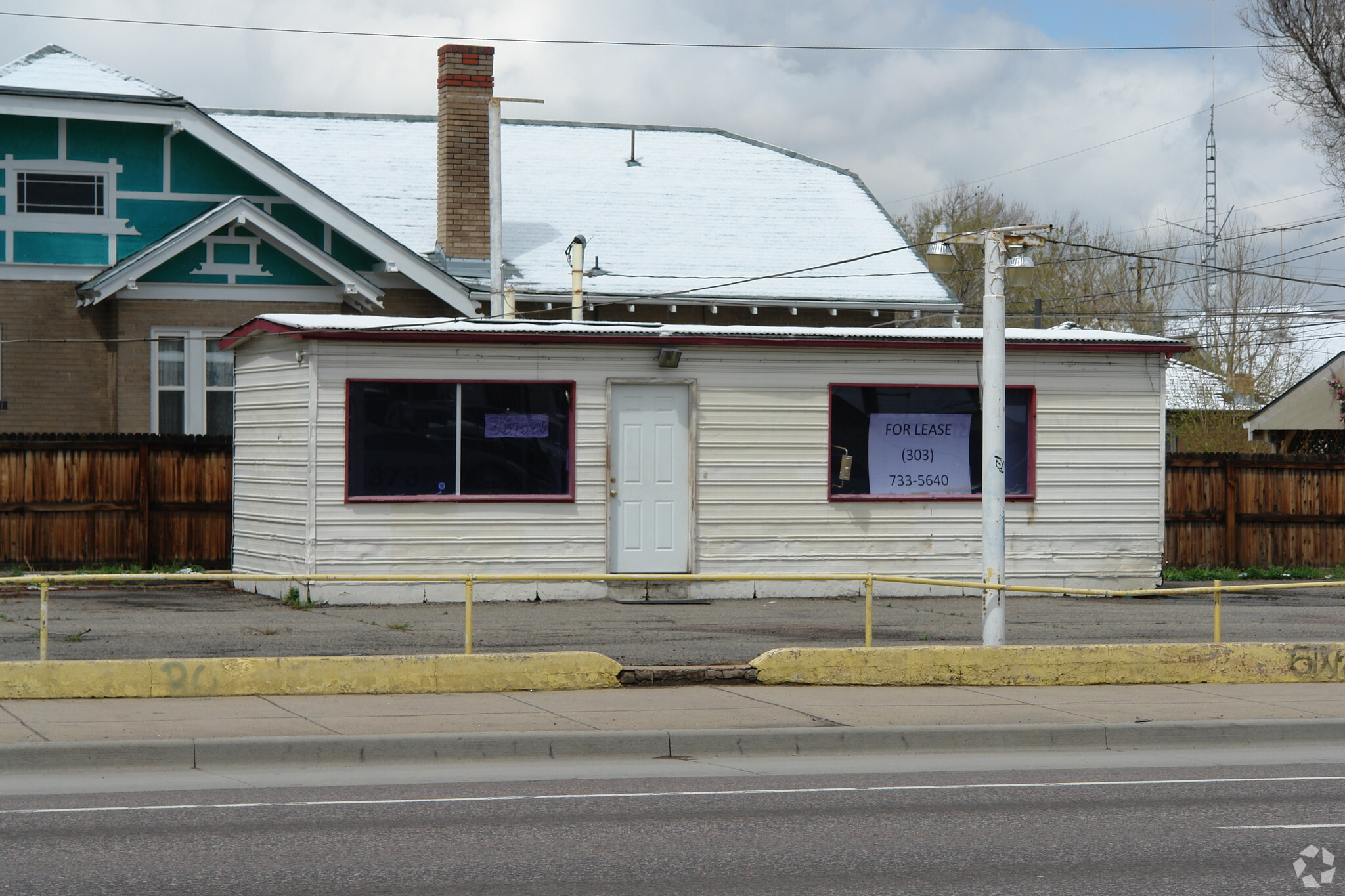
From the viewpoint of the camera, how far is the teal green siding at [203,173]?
21859 millimetres

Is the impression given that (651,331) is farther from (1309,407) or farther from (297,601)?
(1309,407)

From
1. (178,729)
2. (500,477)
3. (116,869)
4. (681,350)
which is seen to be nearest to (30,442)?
(500,477)

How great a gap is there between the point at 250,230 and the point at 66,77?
11.4 feet

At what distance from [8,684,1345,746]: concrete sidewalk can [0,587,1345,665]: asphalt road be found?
57.8 inches

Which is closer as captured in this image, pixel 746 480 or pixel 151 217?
pixel 746 480

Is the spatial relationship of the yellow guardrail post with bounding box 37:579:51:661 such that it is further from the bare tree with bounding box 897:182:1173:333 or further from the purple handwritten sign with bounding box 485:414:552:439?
the bare tree with bounding box 897:182:1173:333

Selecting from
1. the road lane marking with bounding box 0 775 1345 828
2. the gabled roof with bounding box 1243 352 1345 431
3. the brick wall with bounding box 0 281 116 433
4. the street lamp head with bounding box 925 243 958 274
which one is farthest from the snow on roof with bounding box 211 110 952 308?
the road lane marking with bounding box 0 775 1345 828

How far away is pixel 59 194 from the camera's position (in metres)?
21.4

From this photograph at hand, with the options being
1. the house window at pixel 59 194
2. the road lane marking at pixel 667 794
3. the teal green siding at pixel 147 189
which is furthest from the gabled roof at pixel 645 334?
the road lane marking at pixel 667 794

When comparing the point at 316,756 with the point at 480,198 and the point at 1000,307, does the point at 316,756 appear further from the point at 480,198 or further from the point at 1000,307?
the point at 480,198

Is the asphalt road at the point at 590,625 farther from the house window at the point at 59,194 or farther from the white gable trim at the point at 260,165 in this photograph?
the house window at the point at 59,194

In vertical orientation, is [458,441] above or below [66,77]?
below

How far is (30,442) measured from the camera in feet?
62.2

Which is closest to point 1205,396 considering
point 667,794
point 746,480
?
point 746,480
